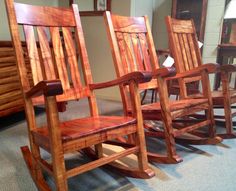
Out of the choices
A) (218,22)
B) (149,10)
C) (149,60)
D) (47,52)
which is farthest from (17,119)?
(218,22)

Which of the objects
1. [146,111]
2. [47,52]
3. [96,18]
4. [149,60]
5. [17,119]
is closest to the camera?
[47,52]

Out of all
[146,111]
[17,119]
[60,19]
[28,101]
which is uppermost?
[60,19]

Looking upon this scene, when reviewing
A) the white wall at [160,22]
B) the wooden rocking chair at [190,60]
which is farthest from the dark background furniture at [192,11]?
the wooden rocking chair at [190,60]

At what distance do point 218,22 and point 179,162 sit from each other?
99.7 inches

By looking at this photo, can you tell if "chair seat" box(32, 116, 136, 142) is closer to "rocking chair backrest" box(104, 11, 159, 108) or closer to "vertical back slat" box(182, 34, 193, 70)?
"rocking chair backrest" box(104, 11, 159, 108)

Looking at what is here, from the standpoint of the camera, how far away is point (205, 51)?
3.37m

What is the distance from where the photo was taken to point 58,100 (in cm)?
127

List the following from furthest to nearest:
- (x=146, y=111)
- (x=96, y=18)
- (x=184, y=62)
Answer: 1. (x=96, y=18)
2. (x=184, y=62)
3. (x=146, y=111)

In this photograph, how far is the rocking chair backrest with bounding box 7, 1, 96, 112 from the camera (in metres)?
1.16

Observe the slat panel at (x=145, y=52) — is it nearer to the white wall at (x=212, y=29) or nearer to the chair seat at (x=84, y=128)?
the chair seat at (x=84, y=128)

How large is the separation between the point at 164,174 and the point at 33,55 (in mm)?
977

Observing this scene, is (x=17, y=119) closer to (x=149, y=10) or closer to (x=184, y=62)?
(x=184, y=62)

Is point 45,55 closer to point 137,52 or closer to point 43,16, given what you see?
point 43,16

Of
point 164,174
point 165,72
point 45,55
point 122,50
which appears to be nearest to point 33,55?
point 45,55
